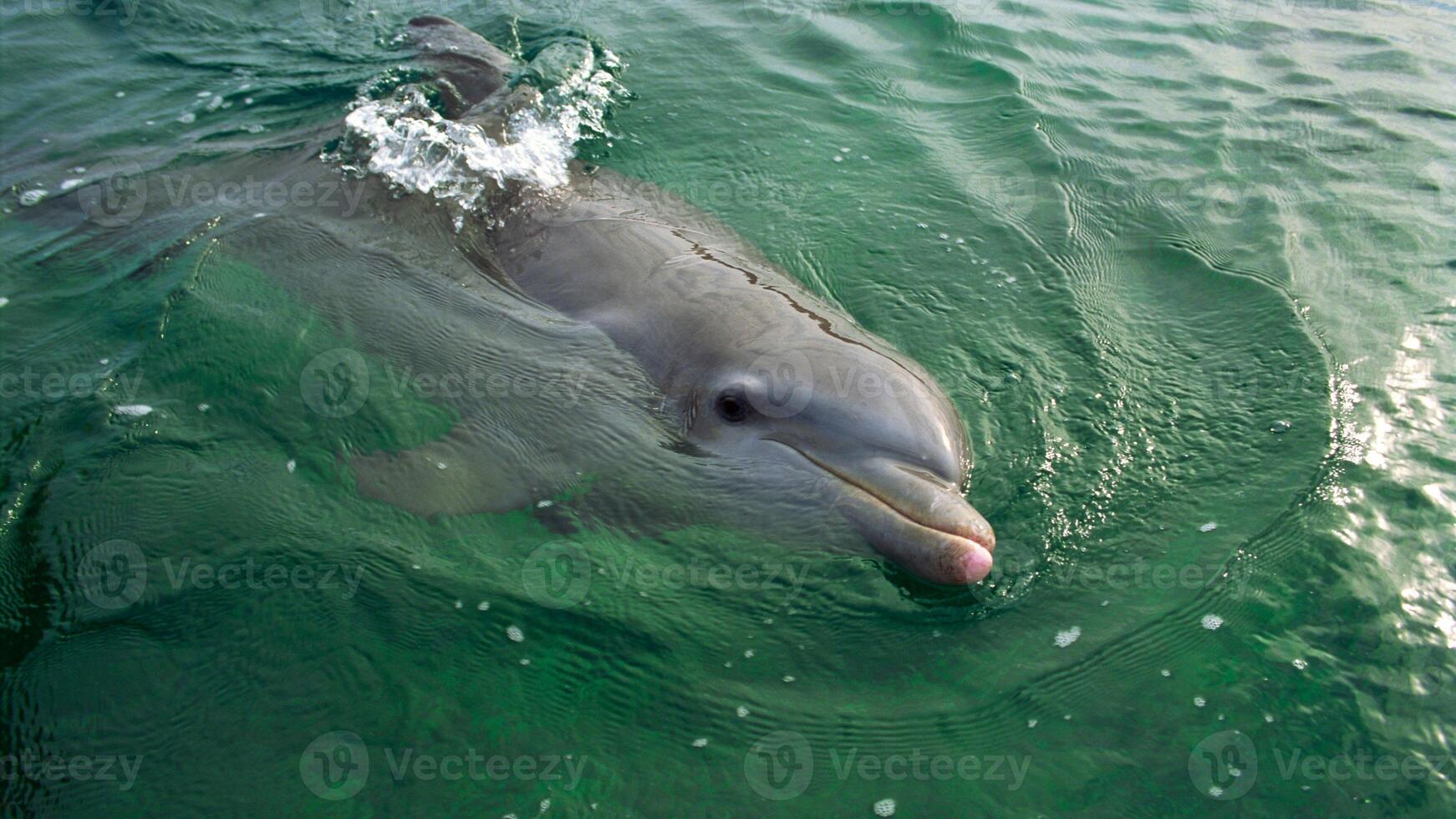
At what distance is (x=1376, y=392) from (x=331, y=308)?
7.56 metres

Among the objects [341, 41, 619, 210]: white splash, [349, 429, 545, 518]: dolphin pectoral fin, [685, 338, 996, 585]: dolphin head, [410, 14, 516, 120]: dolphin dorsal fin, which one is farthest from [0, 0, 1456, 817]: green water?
[410, 14, 516, 120]: dolphin dorsal fin

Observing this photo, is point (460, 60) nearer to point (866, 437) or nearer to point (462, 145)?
point (462, 145)

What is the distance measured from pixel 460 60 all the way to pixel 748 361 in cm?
663

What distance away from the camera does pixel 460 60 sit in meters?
11.0

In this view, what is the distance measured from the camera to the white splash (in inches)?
350

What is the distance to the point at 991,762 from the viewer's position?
4.52 metres

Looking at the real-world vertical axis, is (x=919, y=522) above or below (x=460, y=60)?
below

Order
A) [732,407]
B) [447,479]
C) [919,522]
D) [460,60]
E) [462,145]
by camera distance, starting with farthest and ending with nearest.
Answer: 1. [460,60]
2. [462,145]
3. [732,407]
4. [447,479]
5. [919,522]

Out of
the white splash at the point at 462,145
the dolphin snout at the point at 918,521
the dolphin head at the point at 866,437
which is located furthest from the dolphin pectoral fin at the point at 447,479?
the white splash at the point at 462,145

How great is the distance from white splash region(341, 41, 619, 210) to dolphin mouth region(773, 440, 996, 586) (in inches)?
188

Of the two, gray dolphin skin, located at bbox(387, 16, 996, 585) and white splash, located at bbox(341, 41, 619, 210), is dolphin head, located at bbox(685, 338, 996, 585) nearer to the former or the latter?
gray dolphin skin, located at bbox(387, 16, 996, 585)

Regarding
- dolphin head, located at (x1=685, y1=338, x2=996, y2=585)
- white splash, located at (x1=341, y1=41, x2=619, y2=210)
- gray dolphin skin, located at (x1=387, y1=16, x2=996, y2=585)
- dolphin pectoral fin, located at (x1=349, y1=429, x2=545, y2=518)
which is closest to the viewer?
dolphin head, located at (x1=685, y1=338, x2=996, y2=585)

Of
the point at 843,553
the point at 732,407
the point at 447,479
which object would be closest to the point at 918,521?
the point at 843,553

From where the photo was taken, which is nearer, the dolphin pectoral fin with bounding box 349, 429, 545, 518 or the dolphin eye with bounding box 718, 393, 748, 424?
the dolphin pectoral fin with bounding box 349, 429, 545, 518
